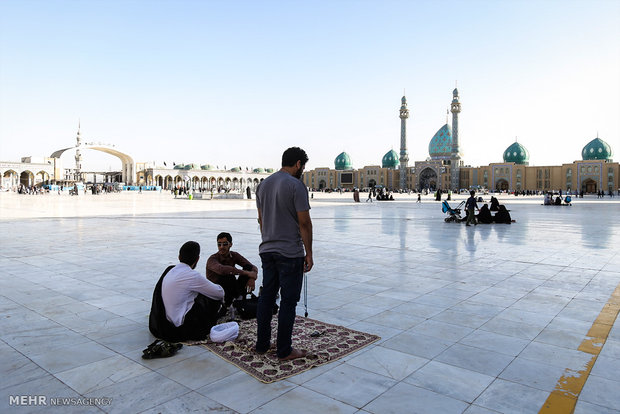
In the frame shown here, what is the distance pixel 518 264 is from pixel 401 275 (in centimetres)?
214

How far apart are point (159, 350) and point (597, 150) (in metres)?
83.6

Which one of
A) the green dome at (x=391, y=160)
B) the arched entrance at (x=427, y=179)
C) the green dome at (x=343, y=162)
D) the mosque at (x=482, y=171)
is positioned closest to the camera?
the mosque at (x=482, y=171)

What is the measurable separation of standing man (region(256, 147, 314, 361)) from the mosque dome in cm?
8381

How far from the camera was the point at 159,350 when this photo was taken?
304cm

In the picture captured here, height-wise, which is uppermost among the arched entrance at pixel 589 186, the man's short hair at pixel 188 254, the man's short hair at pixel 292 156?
the arched entrance at pixel 589 186

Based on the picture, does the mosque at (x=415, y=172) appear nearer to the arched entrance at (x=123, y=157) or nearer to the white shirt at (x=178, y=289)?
the arched entrance at (x=123, y=157)

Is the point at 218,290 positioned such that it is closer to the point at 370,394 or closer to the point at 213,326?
the point at 213,326

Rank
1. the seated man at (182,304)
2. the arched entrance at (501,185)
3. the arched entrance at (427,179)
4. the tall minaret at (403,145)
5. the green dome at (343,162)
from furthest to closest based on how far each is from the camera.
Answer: the green dome at (343,162) → the arched entrance at (427,179) → the tall minaret at (403,145) → the arched entrance at (501,185) → the seated man at (182,304)

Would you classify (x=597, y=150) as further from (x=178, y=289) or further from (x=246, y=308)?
(x=178, y=289)

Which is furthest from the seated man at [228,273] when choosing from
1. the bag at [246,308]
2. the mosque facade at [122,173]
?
the mosque facade at [122,173]

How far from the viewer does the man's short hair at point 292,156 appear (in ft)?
10.1

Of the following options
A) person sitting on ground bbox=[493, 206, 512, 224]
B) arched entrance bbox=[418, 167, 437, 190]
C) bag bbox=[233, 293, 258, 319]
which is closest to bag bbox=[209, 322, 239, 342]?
bag bbox=[233, 293, 258, 319]

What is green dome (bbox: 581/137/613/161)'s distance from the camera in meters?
69.7

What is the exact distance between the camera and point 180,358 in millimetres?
3049
